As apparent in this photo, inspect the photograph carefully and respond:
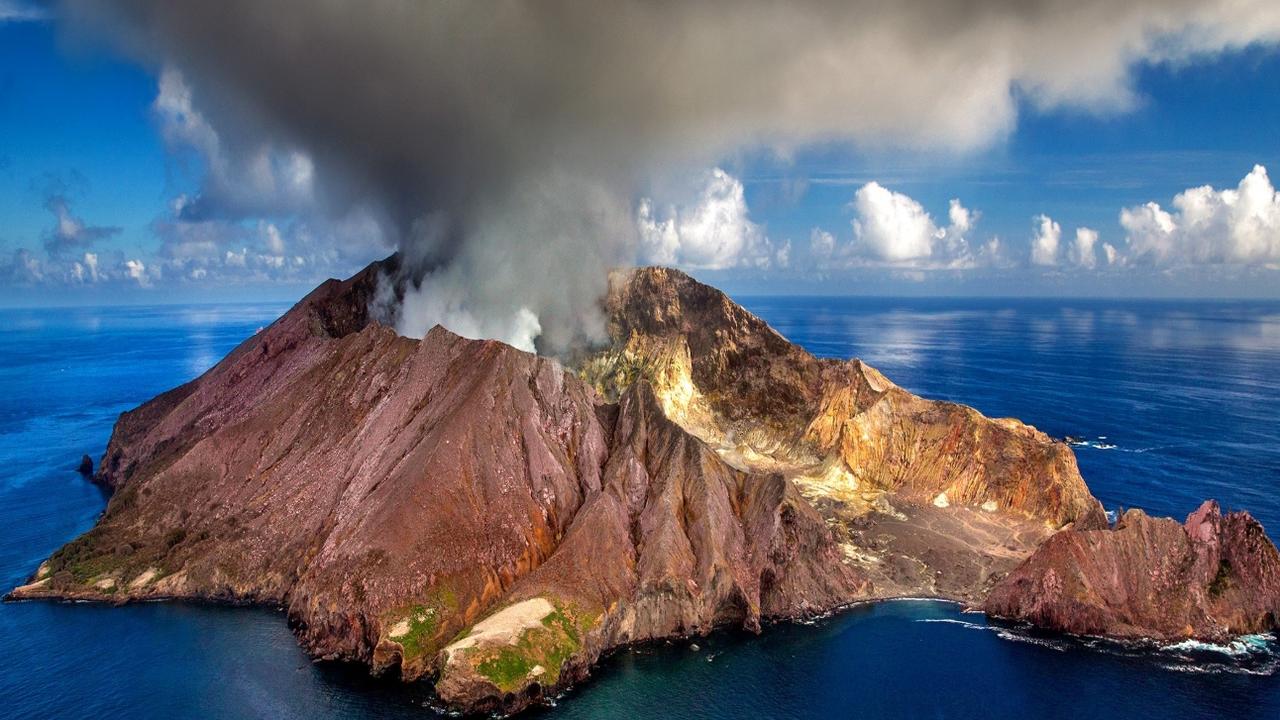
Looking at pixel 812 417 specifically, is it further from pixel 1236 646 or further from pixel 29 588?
pixel 29 588

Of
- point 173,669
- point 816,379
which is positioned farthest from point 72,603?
point 816,379

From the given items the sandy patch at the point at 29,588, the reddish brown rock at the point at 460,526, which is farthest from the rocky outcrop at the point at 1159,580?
the sandy patch at the point at 29,588

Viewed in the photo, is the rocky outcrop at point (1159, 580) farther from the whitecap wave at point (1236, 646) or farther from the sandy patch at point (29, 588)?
the sandy patch at point (29, 588)

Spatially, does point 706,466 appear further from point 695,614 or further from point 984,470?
point 984,470

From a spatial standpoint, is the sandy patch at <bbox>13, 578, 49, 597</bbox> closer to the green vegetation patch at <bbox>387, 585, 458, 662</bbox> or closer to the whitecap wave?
the green vegetation patch at <bbox>387, 585, 458, 662</bbox>

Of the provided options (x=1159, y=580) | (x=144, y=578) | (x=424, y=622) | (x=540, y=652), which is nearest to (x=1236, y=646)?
(x=1159, y=580)

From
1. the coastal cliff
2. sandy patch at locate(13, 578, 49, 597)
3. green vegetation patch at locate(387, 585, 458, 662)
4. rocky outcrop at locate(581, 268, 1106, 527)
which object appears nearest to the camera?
green vegetation patch at locate(387, 585, 458, 662)

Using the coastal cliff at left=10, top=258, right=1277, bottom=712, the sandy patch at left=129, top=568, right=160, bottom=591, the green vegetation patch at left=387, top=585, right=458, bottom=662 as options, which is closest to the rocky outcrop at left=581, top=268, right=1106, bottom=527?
the coastal cliff at left=10, top=258, right=1277, bottom=712
